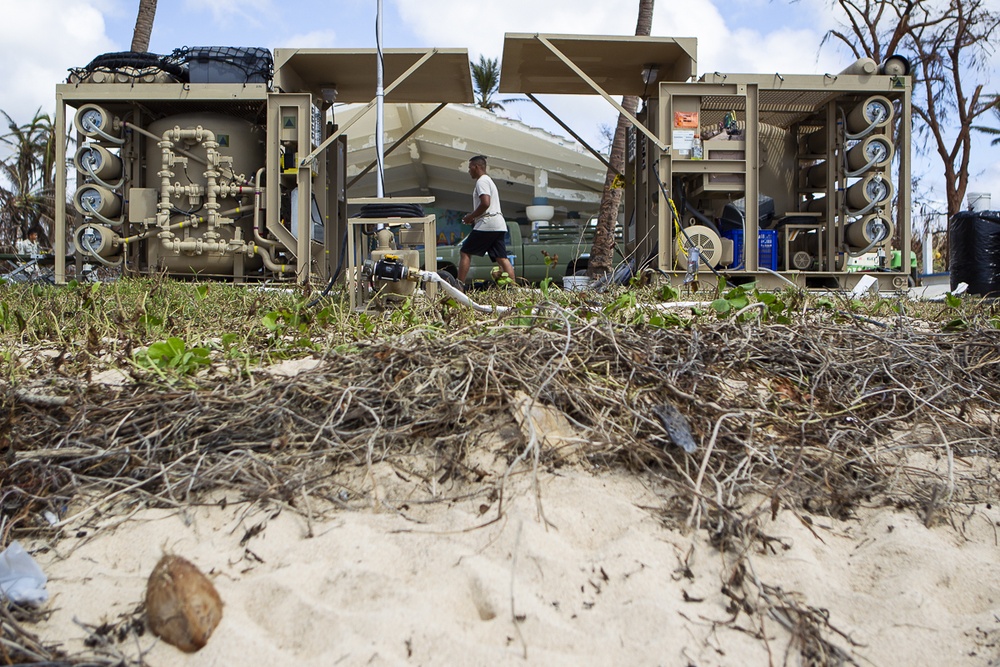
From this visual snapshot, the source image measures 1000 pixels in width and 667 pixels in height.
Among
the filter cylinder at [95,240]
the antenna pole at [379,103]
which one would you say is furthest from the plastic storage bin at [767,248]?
the filter cylinder at [95,240]

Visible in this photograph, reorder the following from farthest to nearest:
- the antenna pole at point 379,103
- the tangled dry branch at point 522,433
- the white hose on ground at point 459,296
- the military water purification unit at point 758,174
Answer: the military water purification unit at point 758,174 → the antenna pole at point 379,103 → the white hose on ground at point 459,296 → the tangled dry branch at point 522,433

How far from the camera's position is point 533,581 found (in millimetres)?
1950

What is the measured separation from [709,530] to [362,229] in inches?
139

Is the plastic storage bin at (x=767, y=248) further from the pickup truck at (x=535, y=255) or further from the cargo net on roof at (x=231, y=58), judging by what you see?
the cargo net on roof at (x=231, y=58)

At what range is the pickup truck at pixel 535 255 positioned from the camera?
1344 cm

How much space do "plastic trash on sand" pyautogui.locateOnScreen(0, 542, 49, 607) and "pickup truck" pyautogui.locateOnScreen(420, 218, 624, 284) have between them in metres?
11.4

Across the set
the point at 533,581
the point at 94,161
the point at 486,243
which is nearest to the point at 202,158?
the point at 94,161

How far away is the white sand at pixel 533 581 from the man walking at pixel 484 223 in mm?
6442

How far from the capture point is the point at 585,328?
297cm

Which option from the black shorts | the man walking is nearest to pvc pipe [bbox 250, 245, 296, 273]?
the man walking

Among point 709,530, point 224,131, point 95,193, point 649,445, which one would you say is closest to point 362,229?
point 649,445

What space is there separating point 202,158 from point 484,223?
10.4ft

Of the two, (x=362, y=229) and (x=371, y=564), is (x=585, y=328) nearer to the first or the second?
(x=371, y=564)

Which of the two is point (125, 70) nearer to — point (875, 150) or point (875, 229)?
point (875, 150)
